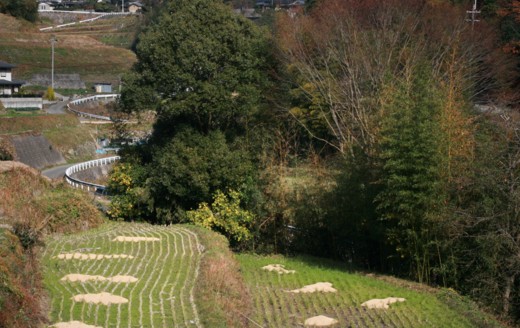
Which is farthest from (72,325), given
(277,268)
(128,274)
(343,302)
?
(277,268)

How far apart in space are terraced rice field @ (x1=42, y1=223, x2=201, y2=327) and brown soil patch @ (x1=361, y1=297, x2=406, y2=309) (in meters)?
3.83

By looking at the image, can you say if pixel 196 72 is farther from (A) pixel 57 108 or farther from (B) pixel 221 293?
(A) pixel 57 108

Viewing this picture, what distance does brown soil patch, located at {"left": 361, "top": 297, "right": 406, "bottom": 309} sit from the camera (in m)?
16.4

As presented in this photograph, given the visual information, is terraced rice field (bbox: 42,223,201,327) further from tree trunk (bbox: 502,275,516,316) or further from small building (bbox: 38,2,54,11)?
small building (bbox: 38,2,54,11)

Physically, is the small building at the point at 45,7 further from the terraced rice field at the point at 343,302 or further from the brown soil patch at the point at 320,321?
the brown soil patch at the point at 320,321

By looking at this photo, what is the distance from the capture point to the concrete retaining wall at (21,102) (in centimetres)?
5262

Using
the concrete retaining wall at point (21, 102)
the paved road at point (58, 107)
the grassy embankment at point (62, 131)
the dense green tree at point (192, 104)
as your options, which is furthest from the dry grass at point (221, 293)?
the paved road at point (58, 107)

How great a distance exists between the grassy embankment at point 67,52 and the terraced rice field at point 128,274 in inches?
2143

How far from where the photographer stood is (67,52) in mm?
83312

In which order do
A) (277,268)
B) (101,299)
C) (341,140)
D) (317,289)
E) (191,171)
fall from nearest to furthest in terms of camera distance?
(101,299), (317,289), (277,268), (191,171), (341,140)

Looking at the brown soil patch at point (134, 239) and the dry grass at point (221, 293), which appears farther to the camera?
the brown soil patch at point (134, 239)

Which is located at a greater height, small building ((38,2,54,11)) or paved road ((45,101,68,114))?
small building ((38,2,54,11))

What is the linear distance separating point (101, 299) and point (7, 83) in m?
45.2

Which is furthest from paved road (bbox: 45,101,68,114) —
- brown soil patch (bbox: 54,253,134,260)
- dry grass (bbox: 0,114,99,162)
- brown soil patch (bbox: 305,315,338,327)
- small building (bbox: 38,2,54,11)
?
small building (bbox: 38,2,54,11)
